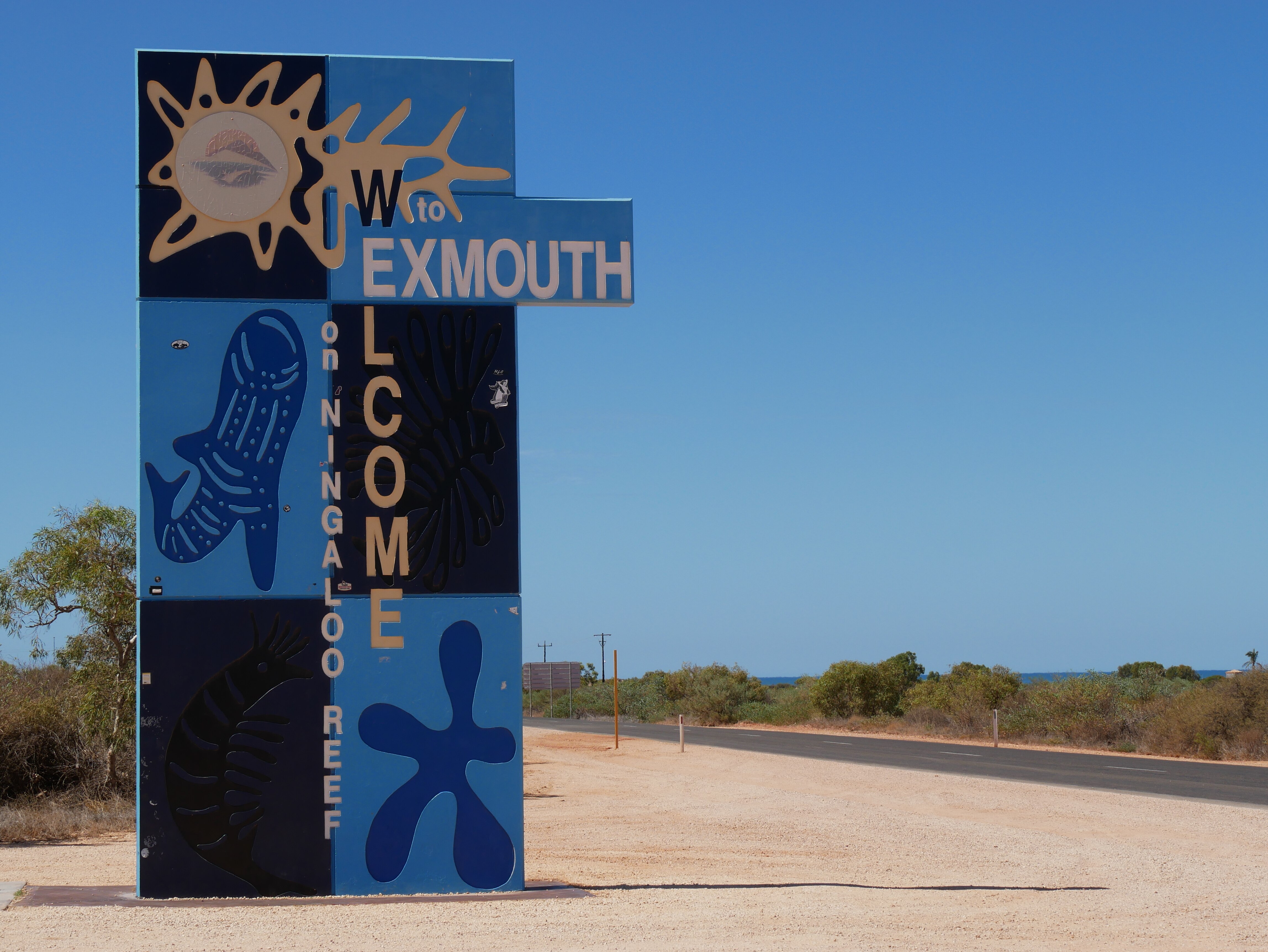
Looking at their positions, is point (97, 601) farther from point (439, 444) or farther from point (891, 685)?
point (891, 685)

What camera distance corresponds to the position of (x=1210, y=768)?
28.1 m

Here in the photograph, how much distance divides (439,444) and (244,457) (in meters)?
1.67

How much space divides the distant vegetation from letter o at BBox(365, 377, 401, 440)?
28.8 meters

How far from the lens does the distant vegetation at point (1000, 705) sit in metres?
33.1

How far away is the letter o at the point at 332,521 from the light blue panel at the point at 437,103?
3.09 metres

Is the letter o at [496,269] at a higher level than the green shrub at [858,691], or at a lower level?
higher

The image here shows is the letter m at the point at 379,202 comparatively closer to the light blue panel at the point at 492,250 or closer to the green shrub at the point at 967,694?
the light blue panel at the point at 492,250

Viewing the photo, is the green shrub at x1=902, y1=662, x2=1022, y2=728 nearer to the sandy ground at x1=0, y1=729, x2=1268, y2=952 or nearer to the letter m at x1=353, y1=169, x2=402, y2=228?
the sandy ground at x1=0, y1=729, x2=1268, y2=952

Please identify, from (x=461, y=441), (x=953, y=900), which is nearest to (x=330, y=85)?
(x=461, y=441)

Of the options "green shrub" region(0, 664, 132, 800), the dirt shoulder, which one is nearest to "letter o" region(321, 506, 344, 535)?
"green shrub" region(0, 664, 132, 800)

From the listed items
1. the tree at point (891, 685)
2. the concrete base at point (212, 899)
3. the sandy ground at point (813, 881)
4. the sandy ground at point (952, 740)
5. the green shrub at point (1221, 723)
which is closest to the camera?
the sandy ground at point (813, 881)

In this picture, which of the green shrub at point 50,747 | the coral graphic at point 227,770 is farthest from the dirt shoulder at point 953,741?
the coral graphic at point 227,770

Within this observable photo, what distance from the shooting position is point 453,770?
33.7 ft

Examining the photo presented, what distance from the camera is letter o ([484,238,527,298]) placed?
428 inches
